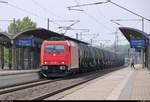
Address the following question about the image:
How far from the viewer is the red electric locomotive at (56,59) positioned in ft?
110

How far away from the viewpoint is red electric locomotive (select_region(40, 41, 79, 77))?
110 ft

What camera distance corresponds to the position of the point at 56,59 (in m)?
34.0

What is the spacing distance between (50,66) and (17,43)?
23415 mm

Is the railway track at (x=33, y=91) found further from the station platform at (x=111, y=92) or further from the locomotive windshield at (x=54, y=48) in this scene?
the locomotive windshield at (x=54, y=48)

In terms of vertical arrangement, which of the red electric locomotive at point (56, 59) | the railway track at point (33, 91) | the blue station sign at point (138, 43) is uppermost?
the blue station sign at point (138, 43)

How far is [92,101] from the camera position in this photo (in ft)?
54.0

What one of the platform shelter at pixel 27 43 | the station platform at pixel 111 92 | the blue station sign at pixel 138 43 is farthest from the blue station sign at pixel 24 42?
the station platform at pixel 111 92

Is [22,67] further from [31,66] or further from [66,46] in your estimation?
[66,46]

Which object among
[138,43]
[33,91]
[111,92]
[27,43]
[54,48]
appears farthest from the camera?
[138,43]

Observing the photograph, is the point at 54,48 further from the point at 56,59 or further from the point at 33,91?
the point at 33,91

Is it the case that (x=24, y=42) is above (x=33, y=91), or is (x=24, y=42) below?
above

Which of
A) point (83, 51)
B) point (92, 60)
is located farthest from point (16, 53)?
point (83, 51)

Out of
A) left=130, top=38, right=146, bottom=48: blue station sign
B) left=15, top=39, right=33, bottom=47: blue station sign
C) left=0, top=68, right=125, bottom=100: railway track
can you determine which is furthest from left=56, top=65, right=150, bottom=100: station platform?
left=130, top=38, right=146, bottom=48: blue station sign

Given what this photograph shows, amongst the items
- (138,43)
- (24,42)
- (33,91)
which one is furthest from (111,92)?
(138,43)
